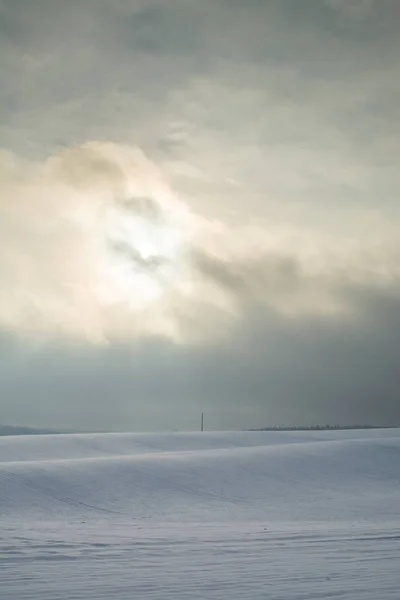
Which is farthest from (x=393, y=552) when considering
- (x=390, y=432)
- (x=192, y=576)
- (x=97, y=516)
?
(x=390, y=432)

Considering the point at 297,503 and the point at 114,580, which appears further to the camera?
the point at 297,503

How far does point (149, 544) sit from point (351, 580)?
14.4 ft

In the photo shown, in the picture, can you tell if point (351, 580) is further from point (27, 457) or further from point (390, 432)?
point (390, 432)

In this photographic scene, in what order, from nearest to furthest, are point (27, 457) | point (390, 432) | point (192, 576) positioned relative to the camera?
point (192, 576) → point (27, 457) → point (390, 432)

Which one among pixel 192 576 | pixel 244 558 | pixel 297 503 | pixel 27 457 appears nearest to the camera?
pixel 192 576

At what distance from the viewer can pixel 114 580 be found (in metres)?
8.48

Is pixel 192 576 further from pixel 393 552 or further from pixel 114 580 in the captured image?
pixel 393 552

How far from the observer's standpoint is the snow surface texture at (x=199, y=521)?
8297mm

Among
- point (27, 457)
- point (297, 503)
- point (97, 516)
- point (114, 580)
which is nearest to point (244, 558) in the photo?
point (114, 580)

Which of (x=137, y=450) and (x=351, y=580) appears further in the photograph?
(x=137, y=450)

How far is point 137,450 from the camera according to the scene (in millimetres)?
32938

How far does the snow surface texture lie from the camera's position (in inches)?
327

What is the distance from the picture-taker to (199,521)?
1653 centimetres

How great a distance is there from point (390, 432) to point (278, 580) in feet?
114
